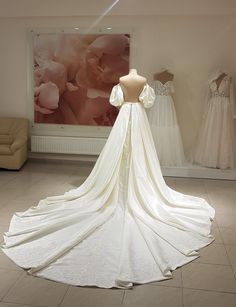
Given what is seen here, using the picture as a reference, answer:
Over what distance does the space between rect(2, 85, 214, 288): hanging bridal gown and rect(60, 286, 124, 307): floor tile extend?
0.19 feet

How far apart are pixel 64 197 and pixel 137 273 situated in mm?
1518

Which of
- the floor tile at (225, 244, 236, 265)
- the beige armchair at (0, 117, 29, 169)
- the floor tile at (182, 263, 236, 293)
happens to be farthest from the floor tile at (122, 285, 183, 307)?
the beige armchair at (0, 117, 29, 169)

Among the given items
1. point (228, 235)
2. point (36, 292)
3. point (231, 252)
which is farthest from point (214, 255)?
point (36, 292)

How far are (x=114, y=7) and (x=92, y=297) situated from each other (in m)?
4.39

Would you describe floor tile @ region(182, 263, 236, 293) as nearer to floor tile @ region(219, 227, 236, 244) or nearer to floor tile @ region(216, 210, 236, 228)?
floor tile @ region(219, 227, 236, 244)

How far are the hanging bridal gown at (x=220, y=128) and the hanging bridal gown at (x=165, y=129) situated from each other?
0.43 m

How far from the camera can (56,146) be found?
578 cm

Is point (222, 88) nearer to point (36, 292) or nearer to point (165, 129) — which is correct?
point (165, 129)

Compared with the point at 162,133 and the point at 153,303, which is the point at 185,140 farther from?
the point at 153,303

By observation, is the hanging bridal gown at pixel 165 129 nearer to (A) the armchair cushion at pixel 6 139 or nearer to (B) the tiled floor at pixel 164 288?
(B) the tiled floor at pixel 164 288

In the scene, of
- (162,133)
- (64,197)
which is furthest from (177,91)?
(64,197)

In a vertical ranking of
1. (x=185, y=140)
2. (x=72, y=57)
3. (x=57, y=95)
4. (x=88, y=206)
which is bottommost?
(x=88, y=206)

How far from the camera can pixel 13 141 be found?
5625 millimetres

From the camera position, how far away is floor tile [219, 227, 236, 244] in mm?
3162
